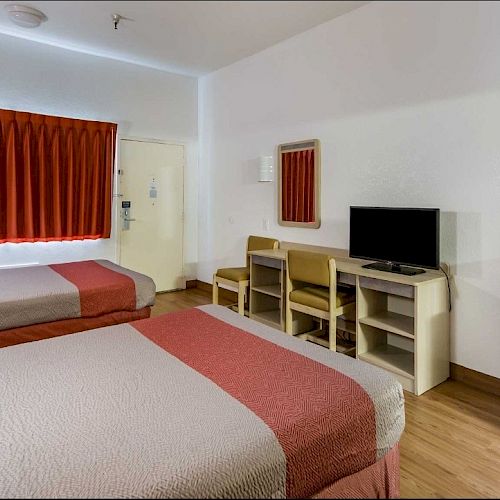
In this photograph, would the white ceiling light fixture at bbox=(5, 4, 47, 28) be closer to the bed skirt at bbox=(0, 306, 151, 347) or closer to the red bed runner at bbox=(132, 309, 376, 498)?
the red bed runner at bbox=(132, 309, 376, 498)

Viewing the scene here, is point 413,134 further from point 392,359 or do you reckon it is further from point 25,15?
point 25,15

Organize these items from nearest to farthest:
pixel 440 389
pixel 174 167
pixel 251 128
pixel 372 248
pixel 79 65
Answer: pixel 440 389
pixel 372 248
pixel 79 65
pixel 251 128
pixel 174 167

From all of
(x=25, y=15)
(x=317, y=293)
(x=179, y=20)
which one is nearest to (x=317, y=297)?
(x=317, y=293)

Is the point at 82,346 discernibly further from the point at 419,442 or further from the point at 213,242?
the point at 213,242

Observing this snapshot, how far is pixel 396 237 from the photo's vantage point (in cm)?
269

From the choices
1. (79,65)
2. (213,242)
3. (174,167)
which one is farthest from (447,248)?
(79,65)

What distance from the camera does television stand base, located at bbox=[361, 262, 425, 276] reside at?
264cm

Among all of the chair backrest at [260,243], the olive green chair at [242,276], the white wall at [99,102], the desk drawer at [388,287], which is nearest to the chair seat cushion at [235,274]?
the olive green chair at [242,276]

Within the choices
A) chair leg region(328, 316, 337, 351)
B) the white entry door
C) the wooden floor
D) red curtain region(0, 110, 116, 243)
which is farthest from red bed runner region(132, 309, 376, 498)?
the white entry door

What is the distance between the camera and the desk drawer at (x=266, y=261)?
345cm

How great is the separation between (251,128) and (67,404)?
11.1 ft

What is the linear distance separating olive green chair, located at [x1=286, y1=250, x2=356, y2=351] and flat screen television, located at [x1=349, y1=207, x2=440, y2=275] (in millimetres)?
269

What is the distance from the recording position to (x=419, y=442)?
6.41ft

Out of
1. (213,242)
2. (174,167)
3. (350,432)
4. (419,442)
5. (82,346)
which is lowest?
(419,442)
